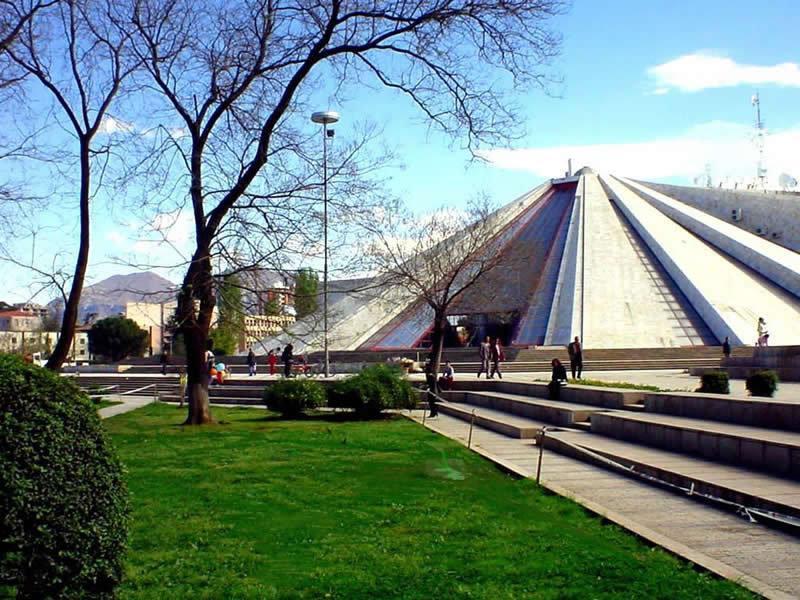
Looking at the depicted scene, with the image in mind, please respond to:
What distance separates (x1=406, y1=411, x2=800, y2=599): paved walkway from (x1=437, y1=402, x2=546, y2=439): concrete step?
2.56 metres

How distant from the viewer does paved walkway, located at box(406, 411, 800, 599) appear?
4.80 m

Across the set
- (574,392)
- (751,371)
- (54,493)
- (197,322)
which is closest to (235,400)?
(197,322)

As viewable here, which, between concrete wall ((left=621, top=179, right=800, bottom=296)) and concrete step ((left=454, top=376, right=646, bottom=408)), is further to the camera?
concrete wall ((left=621, top=179, right=800, bottom=296))

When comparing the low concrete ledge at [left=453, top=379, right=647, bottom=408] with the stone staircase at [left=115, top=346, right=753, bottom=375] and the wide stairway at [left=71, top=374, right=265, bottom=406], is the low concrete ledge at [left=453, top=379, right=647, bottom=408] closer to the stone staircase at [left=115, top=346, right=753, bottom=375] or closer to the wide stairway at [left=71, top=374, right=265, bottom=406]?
the wide stairway at [left=71, top=374, right=265, bottom=406]

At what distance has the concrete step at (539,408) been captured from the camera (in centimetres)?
1284

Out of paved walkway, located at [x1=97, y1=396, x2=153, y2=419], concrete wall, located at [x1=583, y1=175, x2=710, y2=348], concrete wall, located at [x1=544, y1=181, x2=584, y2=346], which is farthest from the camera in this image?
concrete wall, located at [x1=544, y1=181, x2=584, y2=346]

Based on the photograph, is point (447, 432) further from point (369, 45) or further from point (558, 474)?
point (369, 45)

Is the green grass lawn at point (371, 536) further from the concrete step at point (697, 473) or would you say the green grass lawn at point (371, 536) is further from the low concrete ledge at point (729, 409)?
the low concrete ledge at point (729, 409)

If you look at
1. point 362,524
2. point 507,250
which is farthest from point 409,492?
point 507,250

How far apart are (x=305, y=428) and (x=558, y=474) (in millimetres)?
6462

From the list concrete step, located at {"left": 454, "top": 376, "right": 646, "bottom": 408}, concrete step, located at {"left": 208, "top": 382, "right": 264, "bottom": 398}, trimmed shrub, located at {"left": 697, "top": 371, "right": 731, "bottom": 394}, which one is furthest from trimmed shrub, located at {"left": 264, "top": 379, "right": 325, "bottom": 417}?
trimmed shrub, located at {"left": 697, "top": 371, "right": 731, "bottom": 394}

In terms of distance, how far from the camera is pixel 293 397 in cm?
1700

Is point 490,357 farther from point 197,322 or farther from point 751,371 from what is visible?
point 197,322

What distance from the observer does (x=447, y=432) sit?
13.4 m
